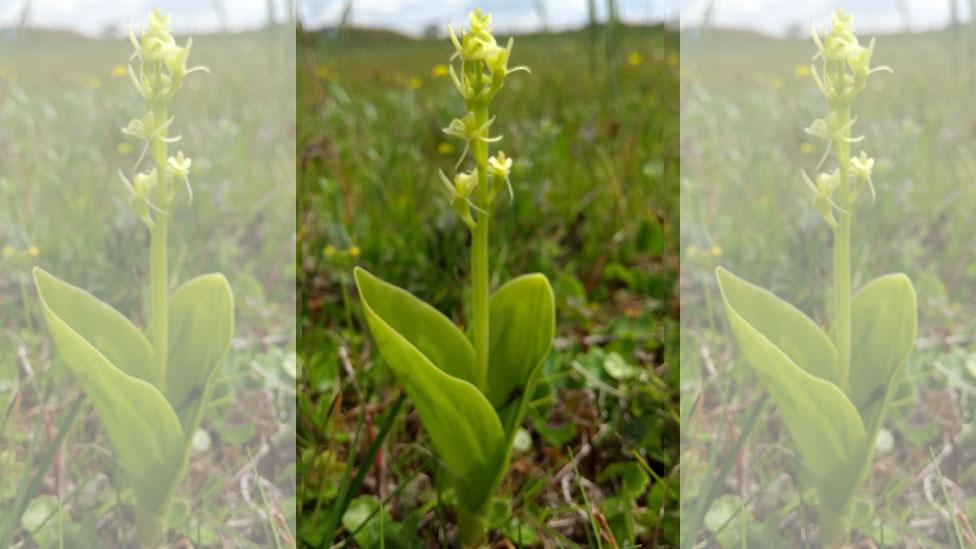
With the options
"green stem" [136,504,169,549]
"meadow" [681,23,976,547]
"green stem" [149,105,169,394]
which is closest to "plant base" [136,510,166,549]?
"green stem" [136,504,169,549]

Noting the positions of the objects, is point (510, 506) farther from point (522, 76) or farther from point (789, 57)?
point (522, 76)

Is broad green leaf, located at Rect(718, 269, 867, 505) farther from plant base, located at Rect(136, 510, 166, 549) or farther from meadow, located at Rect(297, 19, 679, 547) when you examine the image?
plant base, located at Rect(136, 510, 166, 549)

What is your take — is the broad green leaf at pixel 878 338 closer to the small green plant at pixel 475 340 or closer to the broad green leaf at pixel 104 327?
the small green plant at pixel 475 340

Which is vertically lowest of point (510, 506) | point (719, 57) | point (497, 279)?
point (510, 506)

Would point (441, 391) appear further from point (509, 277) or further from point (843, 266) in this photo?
point (509, 277)

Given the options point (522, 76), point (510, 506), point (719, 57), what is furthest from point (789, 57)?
point (522, 76)
